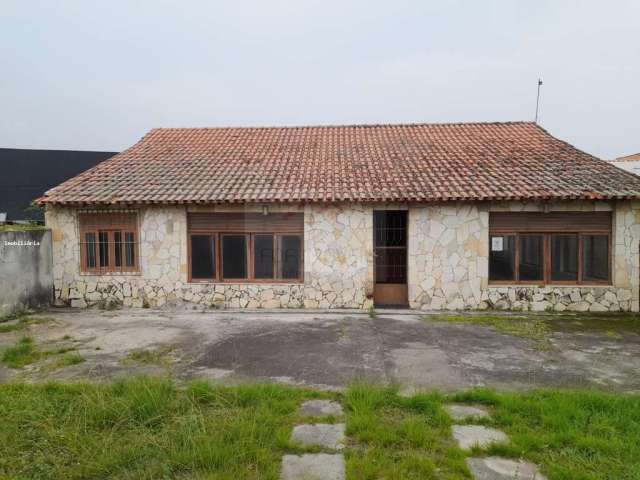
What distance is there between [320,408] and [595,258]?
9.07m

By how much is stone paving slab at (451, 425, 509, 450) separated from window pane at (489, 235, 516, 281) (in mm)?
6986

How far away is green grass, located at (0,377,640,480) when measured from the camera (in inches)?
154

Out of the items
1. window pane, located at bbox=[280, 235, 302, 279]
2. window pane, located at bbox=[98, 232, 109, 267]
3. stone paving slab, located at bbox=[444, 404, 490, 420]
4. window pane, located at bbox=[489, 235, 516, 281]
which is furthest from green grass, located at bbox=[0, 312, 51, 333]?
window pane, located at bbox=[489, 235, 516, 281]

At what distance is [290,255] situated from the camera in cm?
1145

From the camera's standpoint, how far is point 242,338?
8594mm

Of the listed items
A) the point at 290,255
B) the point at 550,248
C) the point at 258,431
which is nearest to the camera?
the point at 258,431

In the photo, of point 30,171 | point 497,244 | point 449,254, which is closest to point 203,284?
point 449,254

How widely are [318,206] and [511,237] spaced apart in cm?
478

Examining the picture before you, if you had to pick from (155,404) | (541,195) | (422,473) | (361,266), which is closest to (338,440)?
(422,473)

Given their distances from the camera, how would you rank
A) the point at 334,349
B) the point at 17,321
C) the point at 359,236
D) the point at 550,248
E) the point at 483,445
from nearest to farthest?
1. the point at 483,445
2. the point at 334,349
3. the point at 17,321
4. the point at 550,248
5. the point at 359,236

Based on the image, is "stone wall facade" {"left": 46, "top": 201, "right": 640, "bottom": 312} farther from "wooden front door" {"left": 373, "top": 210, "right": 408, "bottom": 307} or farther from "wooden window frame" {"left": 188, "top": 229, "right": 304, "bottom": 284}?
"wooden front door" {"left": 373, "top": 210, "right": 408, "bottom": 307}

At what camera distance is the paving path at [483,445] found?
12.6ft

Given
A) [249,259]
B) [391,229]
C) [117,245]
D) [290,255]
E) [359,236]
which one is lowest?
[249,259]

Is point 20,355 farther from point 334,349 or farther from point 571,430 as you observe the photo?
point 571,430
